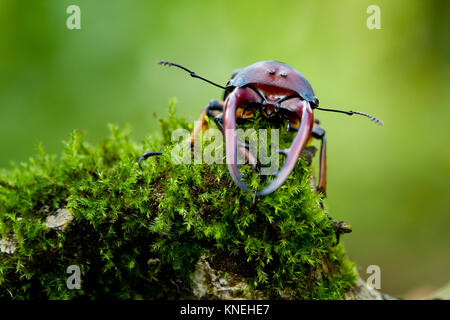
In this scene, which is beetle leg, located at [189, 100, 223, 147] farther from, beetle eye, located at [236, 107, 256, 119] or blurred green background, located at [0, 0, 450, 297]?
blurred green background, located at [0, 0, 450, 297]

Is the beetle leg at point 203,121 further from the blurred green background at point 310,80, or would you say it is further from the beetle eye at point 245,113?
the blurred green background at point 310,80

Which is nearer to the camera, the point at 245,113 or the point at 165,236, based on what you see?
the point at 165,236

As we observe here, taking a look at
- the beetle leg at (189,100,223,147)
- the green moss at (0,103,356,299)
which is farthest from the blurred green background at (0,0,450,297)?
the green moss at (0,103,356,299)

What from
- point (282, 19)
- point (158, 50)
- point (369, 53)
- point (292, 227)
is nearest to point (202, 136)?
point (292, 227)

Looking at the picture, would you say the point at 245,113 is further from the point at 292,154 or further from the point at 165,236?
the point at 165,236

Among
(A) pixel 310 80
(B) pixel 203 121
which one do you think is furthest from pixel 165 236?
(A) pixel 310 80

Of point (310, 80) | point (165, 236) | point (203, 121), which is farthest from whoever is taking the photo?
point (310, 80)
